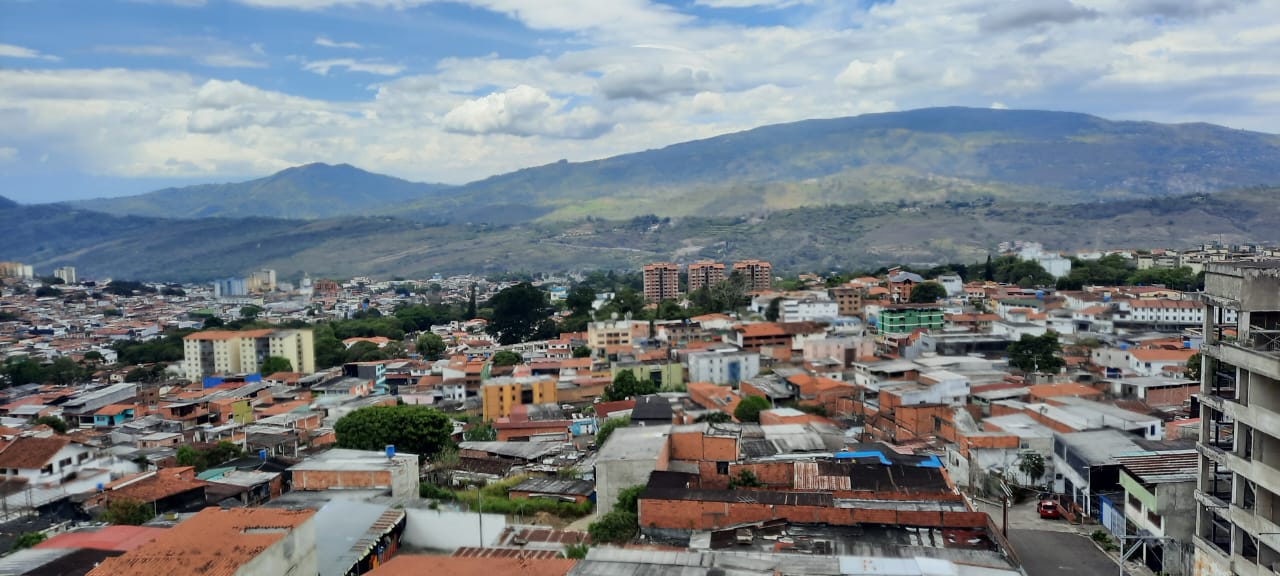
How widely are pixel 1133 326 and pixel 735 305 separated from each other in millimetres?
18482

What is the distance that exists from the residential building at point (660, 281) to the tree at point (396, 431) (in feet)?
141

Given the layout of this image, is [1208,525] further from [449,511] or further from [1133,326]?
[1133,326]

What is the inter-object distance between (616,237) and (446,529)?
117386mm

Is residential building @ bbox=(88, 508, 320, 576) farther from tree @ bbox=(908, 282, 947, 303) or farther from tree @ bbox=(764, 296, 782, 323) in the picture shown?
tree @ bbox=(908, 282, 947, 303)

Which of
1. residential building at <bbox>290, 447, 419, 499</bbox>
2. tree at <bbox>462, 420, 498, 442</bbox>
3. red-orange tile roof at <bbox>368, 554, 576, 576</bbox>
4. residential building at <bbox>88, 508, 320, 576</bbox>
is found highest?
residential building at <bbox>88, 508, 320, 576</bbox>

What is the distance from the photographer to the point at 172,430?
22500 millimetres

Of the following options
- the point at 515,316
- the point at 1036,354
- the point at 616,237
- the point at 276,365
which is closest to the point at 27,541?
the point at 276,365

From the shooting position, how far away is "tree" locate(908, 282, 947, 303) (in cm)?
3972

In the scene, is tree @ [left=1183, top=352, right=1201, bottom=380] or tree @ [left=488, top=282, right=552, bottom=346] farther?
tree @ [left=488, top=282, right=552, bottom=346]

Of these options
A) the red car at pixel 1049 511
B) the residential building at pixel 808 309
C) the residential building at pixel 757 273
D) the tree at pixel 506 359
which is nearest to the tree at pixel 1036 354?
the residential building at pixel 808 309

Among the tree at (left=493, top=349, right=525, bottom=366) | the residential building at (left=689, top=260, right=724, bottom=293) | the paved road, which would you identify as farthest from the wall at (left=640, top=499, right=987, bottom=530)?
the residential building at (left=689, top=260, right=724, bottom=293)

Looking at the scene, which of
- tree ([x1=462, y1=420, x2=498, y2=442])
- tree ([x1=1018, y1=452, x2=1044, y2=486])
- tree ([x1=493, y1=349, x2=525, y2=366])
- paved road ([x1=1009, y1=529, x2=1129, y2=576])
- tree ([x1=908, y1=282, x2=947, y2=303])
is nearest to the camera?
paved road ([x1=1009, y1=529, x2=1129, y2=576])

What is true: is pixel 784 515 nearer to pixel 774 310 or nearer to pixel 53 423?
pixel 53 423

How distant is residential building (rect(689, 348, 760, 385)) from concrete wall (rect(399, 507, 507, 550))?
628 inches
